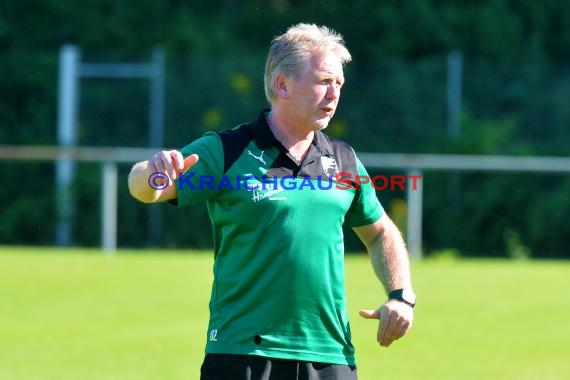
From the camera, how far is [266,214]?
448 cm

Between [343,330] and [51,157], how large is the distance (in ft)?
54.1

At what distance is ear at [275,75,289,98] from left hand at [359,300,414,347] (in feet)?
2.89

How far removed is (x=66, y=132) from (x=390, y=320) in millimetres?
18441

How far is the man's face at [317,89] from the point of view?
15.0 ft

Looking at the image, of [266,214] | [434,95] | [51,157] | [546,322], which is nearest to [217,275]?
[266,214]

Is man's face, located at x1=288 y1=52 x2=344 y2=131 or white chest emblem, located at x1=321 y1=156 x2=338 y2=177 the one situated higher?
man's face, located at x1=288 y1=52 x2=344 y2=131

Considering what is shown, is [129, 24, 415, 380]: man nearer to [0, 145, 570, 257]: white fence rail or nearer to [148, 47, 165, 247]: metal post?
[0, 145, 570, 257]: white fence rail

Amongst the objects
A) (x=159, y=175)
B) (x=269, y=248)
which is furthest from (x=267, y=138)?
(x=159, y=175)

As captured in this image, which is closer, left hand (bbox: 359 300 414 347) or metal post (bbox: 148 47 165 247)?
left hand (bbox: 359 300 414 347)

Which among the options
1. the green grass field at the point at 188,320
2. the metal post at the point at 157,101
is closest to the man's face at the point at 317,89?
the green grass field at the point at 188,320

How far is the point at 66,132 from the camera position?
2244 cm

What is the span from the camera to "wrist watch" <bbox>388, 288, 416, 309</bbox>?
4684 millimetres

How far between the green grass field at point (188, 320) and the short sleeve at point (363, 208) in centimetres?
375

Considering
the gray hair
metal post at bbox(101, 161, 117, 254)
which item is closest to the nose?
the gray hair
